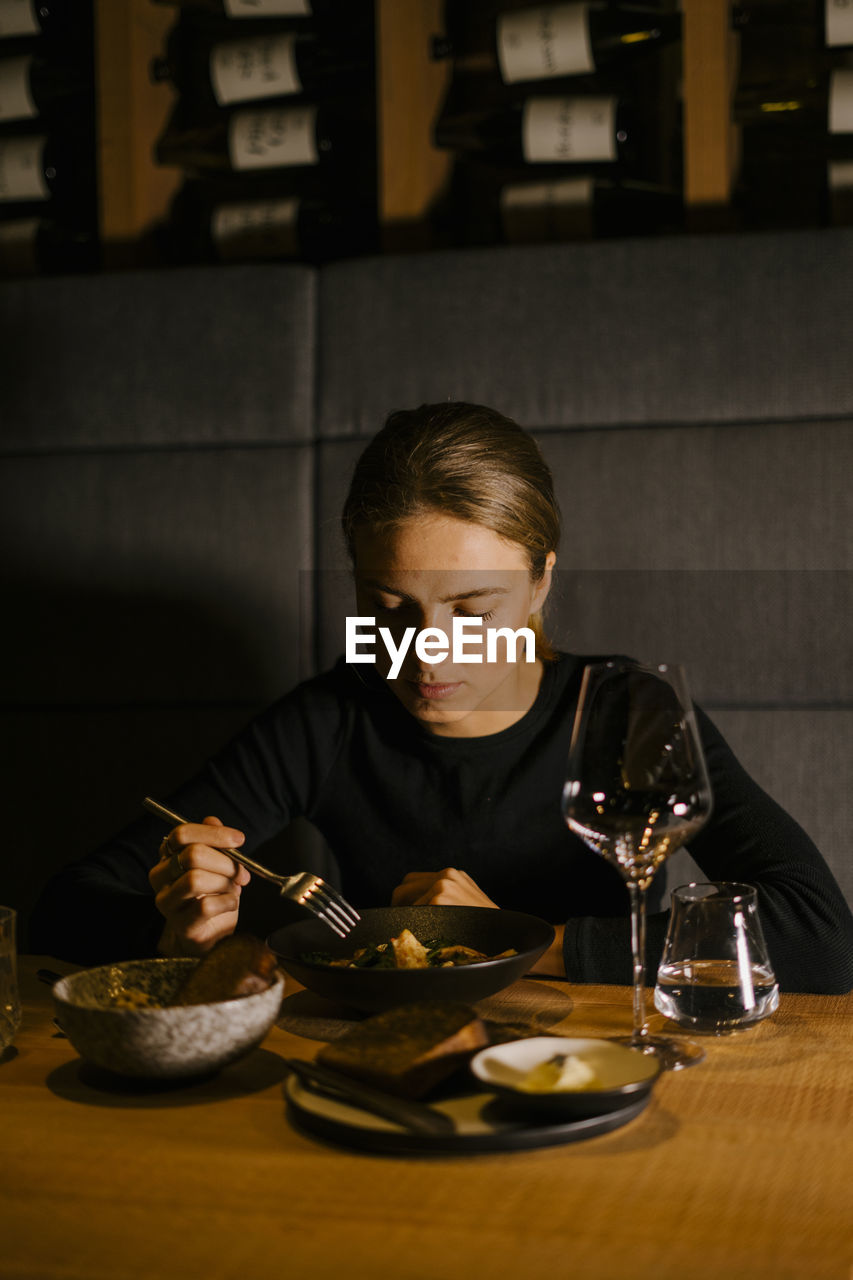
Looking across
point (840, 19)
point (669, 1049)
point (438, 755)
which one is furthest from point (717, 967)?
point (840, 19)

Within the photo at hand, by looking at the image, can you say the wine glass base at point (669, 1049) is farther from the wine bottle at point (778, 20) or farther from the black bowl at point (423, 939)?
the wine bottle at point (778, 20)

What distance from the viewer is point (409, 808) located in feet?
5.06

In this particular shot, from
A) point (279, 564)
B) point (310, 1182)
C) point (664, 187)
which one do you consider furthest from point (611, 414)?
point (310, 1182)

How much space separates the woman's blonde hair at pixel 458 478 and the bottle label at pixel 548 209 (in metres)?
0.67

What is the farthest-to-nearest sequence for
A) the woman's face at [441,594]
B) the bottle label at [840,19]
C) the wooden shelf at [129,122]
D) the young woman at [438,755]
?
the wooden shelf at [129,122], the bottle label at [840,19], the woman's face at [441,594], the young woman at [438,755]

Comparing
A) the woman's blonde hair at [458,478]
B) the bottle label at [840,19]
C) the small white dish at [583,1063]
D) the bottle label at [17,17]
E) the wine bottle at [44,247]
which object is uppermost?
the bottle label at [17,17]

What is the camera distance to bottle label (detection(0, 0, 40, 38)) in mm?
2189

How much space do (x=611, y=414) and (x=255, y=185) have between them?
895 millimetres

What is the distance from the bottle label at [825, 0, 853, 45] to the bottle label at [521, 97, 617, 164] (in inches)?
13.7

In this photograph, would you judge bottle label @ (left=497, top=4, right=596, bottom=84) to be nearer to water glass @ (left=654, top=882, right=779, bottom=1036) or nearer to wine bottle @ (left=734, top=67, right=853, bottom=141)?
wine bottle @ (left=734, top=67, right=853, bottom=141)

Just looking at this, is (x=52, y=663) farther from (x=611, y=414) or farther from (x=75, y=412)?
(x=611, y=414)

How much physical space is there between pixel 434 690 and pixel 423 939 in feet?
1.32

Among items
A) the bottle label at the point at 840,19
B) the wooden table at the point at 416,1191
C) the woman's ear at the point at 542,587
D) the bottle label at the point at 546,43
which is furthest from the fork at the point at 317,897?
the bottle label at the point at 840,19

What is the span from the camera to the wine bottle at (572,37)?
76.0 inches
